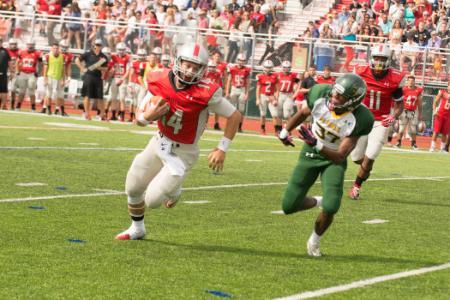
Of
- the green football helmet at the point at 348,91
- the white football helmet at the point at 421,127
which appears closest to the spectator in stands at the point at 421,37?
the white football helmet at the point at 421,127

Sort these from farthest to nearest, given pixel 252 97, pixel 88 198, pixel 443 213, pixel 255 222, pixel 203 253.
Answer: pixel 252 97
pixel 443 213
pixel 88 198
pixel 255 222
pixel 203 253

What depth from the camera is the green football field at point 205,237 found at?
6.46m

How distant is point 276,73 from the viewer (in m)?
25.2

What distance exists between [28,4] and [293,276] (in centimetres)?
2705

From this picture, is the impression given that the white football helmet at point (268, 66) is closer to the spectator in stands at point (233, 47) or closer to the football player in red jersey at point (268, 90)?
the football player in red jersey at point (268, 90)

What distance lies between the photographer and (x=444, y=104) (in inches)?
934

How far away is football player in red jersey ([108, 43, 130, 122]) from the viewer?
25.0 meters

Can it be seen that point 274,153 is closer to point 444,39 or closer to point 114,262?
point 444,39

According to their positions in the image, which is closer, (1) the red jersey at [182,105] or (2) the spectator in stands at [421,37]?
(1) the red jersey at [182,105]

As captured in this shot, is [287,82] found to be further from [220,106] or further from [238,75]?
[220,106]

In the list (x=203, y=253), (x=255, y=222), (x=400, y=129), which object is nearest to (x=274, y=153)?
(x=400, y=129)

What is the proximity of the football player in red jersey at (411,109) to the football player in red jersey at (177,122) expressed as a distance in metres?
16.3

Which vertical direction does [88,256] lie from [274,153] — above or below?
above

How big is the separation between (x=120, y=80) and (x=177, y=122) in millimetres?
17656
